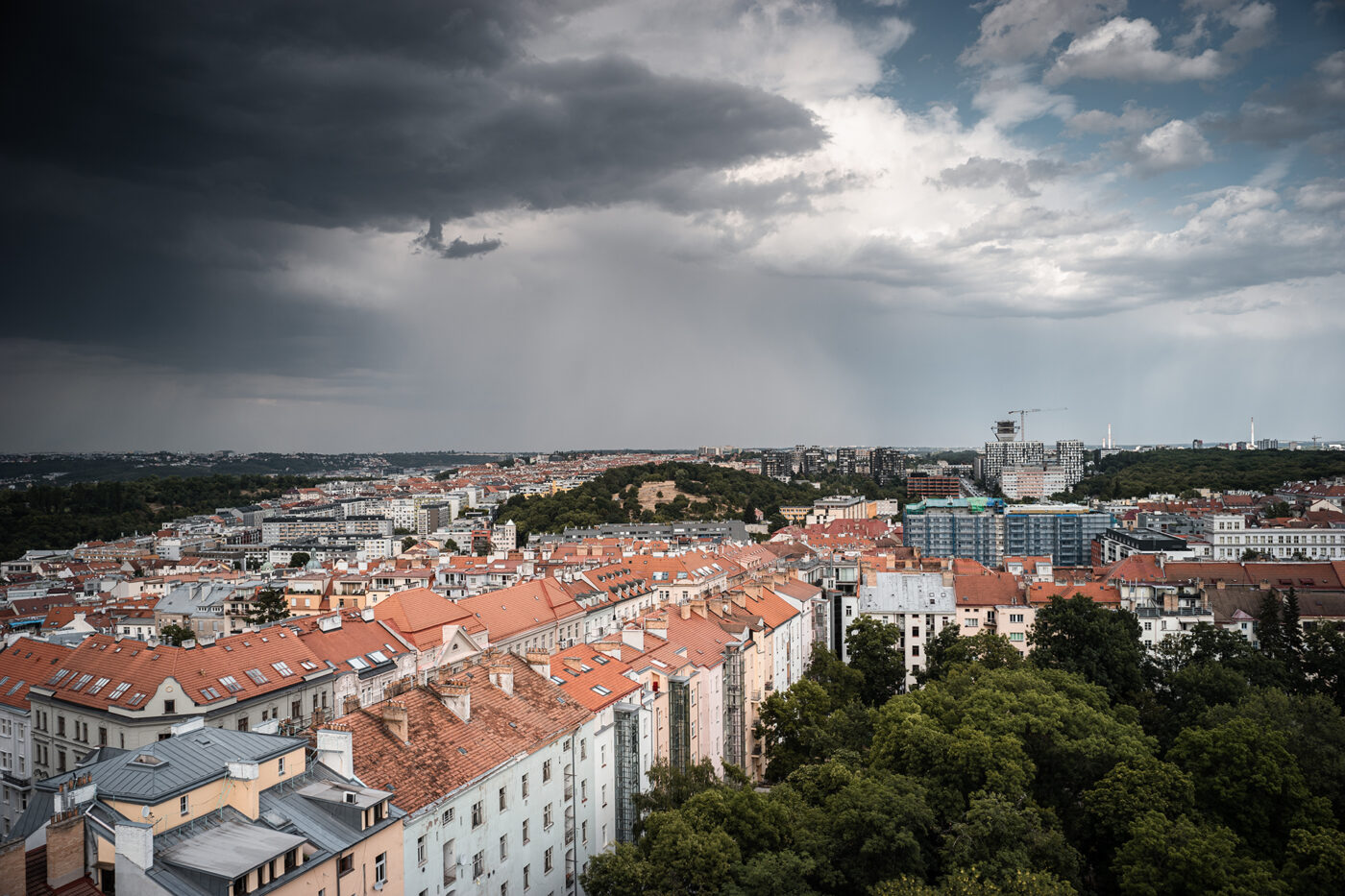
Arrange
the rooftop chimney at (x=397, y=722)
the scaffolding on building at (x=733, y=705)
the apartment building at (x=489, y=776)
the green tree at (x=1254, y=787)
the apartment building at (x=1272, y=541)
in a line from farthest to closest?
the apartment building at (x=1272, y=541) → the scaffolding on building at (x=733, y=705) → the green tree at (x=1254, y=787) → the rooftop chimney at (x=397, y=722) → the apartment building at (x=489, y=776)

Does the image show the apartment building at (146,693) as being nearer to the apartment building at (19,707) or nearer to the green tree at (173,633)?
the apartment building at (19,707)

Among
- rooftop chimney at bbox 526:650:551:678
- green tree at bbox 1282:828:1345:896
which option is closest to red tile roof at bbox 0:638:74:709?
rooftop chimney at bbox 526:650:551:678

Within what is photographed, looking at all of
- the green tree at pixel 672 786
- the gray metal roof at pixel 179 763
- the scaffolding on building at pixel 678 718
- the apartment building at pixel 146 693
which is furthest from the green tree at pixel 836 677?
the gray metal roof at pixel 179 763

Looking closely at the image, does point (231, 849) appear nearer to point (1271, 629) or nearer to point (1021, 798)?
point (1021, 798)

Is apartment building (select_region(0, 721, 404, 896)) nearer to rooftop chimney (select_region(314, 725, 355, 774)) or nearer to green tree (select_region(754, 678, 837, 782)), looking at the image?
rooftop chimney (select_region(314, 725, 355, 774))

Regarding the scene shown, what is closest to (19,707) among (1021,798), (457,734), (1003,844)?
(457,734)

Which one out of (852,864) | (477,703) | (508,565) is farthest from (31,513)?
(852,864)
